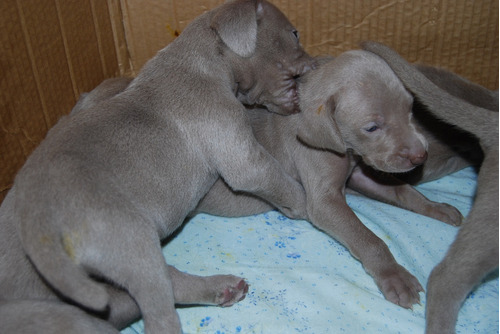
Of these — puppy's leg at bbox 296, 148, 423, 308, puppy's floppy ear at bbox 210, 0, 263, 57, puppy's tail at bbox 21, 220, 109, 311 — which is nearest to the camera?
puppy's tail at bbox 21, 220, 109, 311

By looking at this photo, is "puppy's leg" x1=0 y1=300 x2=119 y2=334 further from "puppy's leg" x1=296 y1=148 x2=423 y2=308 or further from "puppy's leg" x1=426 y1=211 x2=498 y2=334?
"puppy's leg" x1=426 y1=211 x2=498 y2=334

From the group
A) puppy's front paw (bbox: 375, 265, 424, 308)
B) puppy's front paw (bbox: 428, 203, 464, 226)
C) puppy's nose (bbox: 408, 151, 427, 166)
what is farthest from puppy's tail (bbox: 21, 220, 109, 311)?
puppy's front paw (bbox: 428, 203, 464, 226)

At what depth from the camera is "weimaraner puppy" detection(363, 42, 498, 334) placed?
2.45m

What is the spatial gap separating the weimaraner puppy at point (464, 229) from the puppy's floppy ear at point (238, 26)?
78 cm

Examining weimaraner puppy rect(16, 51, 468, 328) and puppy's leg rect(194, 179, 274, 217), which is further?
puppy's leg rect(194, 179, 274, 217)

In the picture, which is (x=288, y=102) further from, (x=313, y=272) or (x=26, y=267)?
(x=26, y=267)

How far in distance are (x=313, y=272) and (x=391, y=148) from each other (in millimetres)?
829

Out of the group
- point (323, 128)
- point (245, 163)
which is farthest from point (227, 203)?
point (323, 128)

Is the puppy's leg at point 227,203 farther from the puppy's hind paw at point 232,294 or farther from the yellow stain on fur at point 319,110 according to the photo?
the yellow stain on fur at point 319,110

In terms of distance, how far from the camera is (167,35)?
440 centimetres

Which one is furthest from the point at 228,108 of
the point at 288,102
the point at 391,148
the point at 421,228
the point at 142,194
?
Answer: the point at 421,228

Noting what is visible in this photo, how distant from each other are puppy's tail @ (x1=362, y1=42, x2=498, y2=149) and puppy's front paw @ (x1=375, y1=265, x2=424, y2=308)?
81cm

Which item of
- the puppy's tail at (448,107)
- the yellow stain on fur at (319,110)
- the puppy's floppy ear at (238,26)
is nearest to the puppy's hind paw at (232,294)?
the yellow stain on fur at (319,110)

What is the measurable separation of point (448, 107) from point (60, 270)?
196 centimetres
